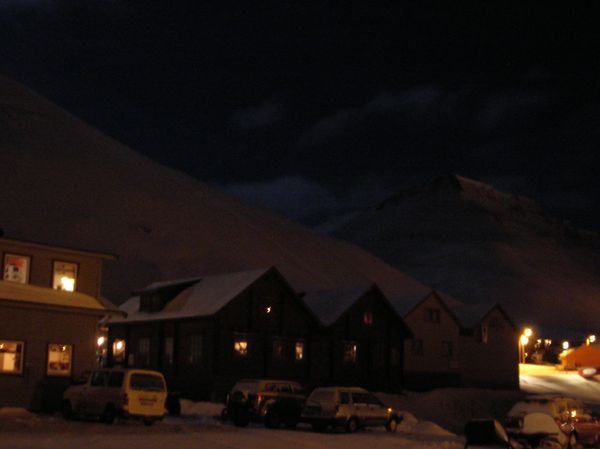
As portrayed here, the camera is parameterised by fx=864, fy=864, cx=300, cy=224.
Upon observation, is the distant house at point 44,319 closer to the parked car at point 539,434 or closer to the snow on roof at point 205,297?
the snow on roof at point 205,297

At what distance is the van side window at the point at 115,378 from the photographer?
27703mm

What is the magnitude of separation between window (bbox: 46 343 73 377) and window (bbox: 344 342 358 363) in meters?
25.1

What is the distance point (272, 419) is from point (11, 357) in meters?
9.67

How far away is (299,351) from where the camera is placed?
168 ft

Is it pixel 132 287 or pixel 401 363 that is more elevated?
pixel 132 287

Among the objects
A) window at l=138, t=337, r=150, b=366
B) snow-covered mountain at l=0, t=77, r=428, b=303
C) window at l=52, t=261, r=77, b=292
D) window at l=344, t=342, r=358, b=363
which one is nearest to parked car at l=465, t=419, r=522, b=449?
window at l=52, t=261, r=77, b=292

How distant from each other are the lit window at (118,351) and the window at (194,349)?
26.2ft

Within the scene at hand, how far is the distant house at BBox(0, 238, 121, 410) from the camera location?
1219 inches

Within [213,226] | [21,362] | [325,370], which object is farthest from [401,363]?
[213,226]

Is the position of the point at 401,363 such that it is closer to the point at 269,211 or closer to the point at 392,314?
the point at 392,314

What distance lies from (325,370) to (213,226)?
98.4 meters

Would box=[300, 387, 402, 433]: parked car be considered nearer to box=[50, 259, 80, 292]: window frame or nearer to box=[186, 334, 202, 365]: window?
box=[50, 259, 80, 292]: window frame

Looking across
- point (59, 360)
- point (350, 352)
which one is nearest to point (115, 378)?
point (59, 360)

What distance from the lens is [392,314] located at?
5791 centimetres
